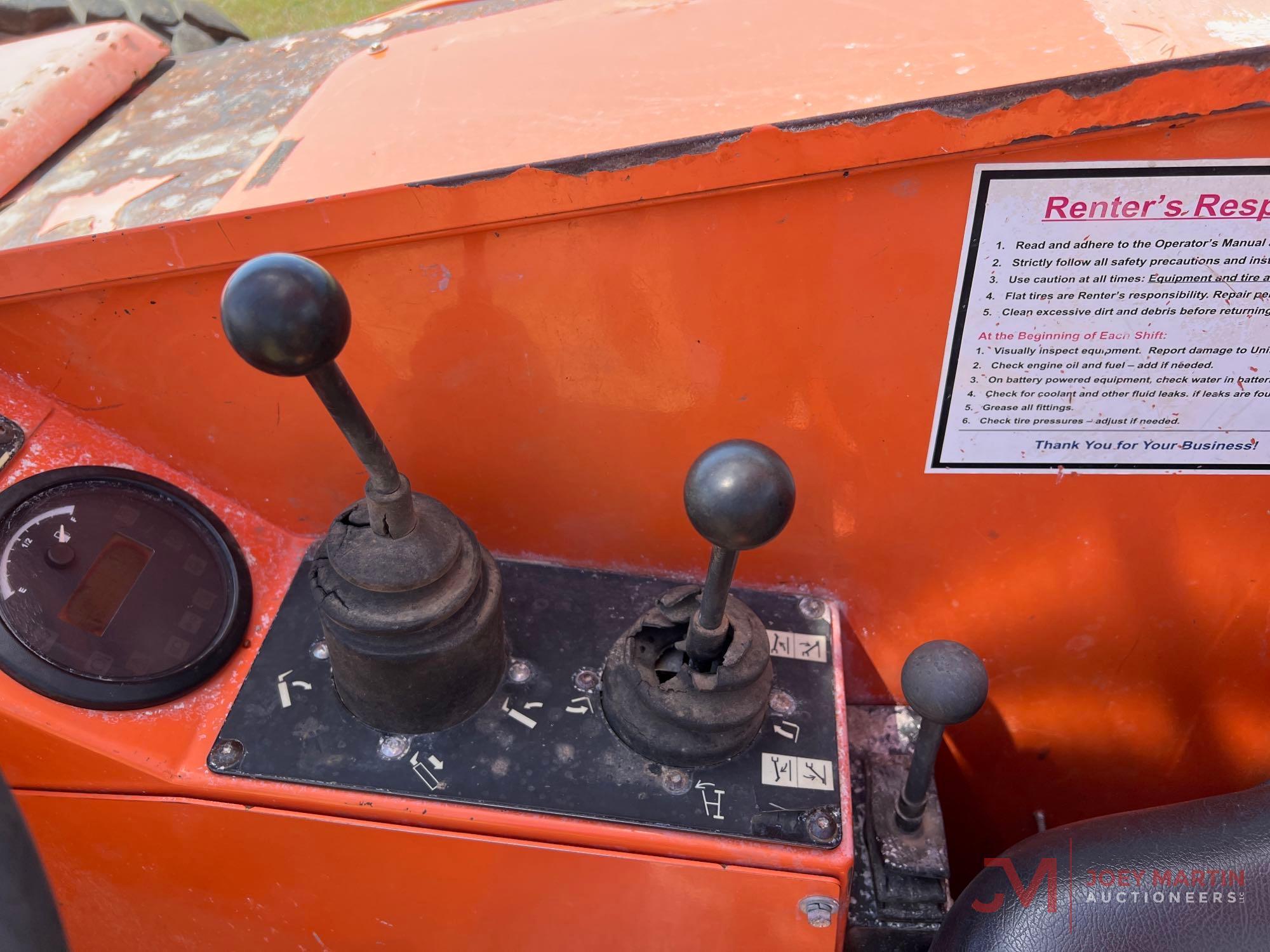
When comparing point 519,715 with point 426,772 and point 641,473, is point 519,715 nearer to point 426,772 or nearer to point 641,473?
point 426,772

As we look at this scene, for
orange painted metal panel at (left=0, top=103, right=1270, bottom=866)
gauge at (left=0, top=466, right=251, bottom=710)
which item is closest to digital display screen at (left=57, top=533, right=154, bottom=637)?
gauge at (left=0, top=466, right=251, bottom=710)

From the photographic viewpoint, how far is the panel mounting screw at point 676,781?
1022 mm

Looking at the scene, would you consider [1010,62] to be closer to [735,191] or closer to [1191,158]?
[1191,158]

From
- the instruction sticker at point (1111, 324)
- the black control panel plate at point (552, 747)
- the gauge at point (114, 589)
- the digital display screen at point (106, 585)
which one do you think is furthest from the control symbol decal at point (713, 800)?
the digital display screen at point (106, 585)

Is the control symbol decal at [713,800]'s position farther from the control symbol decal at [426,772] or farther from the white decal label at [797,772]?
the control symbol decal at [426,772]

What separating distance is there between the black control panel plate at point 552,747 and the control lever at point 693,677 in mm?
32

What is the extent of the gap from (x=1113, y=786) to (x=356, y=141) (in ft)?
4.74

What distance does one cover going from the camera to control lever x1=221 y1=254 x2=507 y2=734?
754 mm

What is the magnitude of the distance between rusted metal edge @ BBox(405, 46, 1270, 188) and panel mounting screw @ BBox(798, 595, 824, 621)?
623 millimetres

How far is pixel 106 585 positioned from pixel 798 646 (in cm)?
85

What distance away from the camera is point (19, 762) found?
3.34 ft

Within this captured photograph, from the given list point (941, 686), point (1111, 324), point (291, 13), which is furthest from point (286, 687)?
point (291, 13)

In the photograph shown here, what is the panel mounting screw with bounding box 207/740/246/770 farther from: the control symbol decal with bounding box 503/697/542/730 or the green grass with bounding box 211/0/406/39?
the green grass with bounding box 211/0/406/39

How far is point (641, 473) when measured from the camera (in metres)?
1.13
